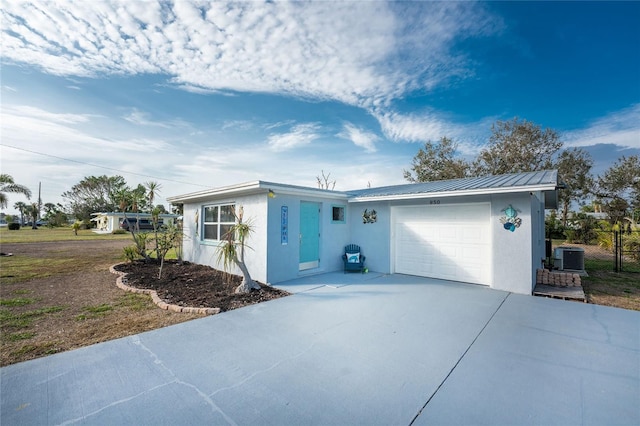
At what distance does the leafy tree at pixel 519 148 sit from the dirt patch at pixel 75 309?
20.4m

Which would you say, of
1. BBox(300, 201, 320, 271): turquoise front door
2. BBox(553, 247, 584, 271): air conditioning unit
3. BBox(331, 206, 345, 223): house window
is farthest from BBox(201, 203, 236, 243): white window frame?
BBox(553, 247, 584, 271): air conditioning unit

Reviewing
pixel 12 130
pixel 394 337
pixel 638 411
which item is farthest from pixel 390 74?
pixel 12 130

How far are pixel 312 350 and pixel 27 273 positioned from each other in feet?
34.6

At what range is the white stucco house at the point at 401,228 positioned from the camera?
6.74 m

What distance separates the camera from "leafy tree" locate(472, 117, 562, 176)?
19.0 metres

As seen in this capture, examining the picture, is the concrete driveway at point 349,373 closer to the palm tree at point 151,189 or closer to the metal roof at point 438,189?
the metal roof at point 438,189

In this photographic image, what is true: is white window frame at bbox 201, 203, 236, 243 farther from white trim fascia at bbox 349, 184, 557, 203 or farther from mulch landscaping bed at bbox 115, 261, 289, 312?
white trim fascia at bbox 349, 184, 557, 203

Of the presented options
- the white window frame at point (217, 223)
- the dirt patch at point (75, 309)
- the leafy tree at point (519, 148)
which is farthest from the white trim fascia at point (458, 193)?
the leafy tree at point (519, 148)

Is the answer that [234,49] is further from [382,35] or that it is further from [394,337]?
[394,337]

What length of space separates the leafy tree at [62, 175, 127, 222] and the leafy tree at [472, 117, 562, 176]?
49096 millimetres

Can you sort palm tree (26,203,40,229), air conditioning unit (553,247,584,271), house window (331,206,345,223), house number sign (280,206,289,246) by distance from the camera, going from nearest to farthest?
house number sign (280,206,289,246) < air conditioning unit (553,247,584,271) < house window (331,206,345,223) < palm tree (26,203,40,229)

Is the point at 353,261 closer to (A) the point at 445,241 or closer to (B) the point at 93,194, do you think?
(A) the point at 445,241

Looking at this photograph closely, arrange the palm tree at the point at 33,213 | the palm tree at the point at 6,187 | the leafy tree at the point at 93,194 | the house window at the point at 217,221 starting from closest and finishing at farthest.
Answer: the house window at the point at 217,221 → the palm tree at the point at 6,187 → the palm tree at the point at 33,213 → the leafy tree at the point at 93,194

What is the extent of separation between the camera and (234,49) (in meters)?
7.58
